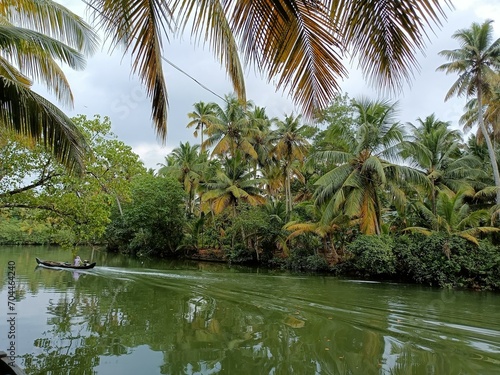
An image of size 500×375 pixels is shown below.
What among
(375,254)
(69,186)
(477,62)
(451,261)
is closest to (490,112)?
(477,62)

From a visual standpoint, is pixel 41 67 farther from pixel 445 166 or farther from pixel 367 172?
pixel 445 166

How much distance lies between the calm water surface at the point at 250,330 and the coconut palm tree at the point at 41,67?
3426 mm

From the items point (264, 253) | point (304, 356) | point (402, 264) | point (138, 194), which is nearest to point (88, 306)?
point (304, 356)

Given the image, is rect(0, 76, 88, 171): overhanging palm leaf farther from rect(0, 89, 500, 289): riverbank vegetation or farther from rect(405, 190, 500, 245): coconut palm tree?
rect(405, 190, 500, 245): coconut palm tree

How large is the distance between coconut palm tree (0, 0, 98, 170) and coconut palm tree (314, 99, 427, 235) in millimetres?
11852

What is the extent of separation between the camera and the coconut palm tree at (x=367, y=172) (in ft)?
51.9

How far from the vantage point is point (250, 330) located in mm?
7961

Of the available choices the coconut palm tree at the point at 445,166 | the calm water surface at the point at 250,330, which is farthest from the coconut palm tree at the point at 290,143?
the calm water surface at the point at 250,330

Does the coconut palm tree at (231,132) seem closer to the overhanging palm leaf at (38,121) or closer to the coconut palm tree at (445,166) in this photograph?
the coconut palm tree at (445,166)

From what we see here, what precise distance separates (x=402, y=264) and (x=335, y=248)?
4500 millimetres

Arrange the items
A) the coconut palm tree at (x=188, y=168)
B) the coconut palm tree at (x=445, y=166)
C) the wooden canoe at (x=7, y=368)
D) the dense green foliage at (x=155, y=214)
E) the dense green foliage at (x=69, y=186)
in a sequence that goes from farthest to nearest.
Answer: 1. the coconut palm tree at (x=188, y=168)
2. the dense green foliage at (x=155, y=214)
3. the coconut palm tree at (x=445, y=166)
4. the dense green foliage at (x=69, y=186)
5. the wooden canoe at (x=7, y=368)

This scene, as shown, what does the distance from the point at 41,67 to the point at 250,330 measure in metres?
6.42

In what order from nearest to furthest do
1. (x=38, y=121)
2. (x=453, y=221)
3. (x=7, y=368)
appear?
1. (x=7, y=368)
2. (x=38, y=121)
3. (x=453, y=221)

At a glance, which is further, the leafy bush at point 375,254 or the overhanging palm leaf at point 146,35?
the leafy bush at point 375,254
